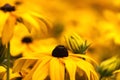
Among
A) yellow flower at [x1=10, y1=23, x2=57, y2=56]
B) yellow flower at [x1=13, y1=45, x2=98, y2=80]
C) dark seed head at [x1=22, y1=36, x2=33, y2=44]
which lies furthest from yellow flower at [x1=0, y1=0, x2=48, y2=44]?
dark seed head at [x1=22, y1=36, x2=33, y2=44]

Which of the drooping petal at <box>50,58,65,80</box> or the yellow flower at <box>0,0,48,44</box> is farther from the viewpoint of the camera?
the yellow flower at <box>0,0,48,44</box>

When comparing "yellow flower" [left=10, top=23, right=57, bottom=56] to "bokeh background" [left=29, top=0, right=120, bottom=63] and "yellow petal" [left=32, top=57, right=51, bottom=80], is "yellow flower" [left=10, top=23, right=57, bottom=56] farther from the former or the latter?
"yellow petal" [left=32, top=57, right=51, bottom=80]

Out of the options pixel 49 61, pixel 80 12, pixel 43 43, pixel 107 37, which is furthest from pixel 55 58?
pixel 80 12

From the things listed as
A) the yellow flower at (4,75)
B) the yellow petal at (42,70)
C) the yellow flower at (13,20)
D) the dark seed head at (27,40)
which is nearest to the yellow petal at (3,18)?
the yellow flower at (13,20)

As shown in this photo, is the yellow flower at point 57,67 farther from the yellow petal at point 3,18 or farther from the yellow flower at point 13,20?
the yellow petal at point 3,18

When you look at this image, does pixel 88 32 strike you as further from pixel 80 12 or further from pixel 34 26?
pixel 34 26
